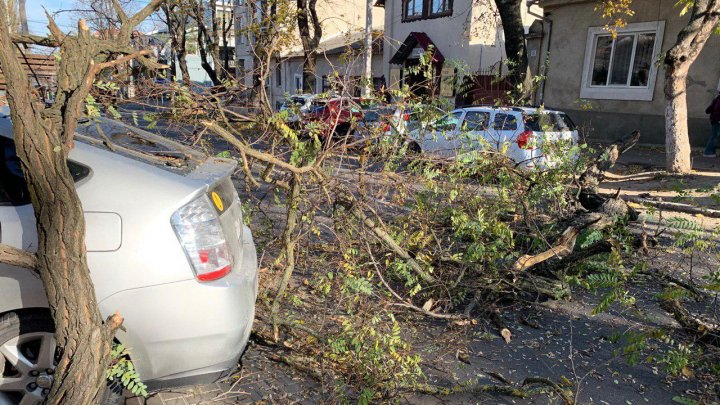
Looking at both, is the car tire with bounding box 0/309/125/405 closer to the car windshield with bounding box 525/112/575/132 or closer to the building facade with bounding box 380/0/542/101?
the car windshield with bounding box 525/112/575/132

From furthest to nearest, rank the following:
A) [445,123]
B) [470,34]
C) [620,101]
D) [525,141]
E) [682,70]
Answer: [470,34]
[620,101]
[682,70]
[525,141]
[445,123]

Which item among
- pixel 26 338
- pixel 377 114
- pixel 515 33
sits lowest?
pixel 26 338

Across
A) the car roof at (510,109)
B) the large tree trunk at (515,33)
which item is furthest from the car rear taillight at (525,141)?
the large tree trunk at (515,33)

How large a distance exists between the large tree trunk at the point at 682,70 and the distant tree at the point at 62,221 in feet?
33.9

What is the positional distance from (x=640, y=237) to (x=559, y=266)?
27.4 inches

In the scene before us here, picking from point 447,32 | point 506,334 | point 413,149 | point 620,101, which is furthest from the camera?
point 447,32

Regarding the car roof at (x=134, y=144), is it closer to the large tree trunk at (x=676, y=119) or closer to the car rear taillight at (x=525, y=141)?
the car rear taillight at (x=525, y=141)

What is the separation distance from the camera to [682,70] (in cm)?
925

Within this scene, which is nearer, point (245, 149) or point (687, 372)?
point (687, 372)

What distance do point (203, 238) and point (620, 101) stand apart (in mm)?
15434

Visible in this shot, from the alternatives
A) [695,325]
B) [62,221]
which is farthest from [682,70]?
[62,221]

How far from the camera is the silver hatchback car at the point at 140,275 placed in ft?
7.34

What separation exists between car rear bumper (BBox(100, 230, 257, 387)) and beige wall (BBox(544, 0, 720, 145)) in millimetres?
12868

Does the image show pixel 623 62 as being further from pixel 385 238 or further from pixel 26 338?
pixel 26 338
